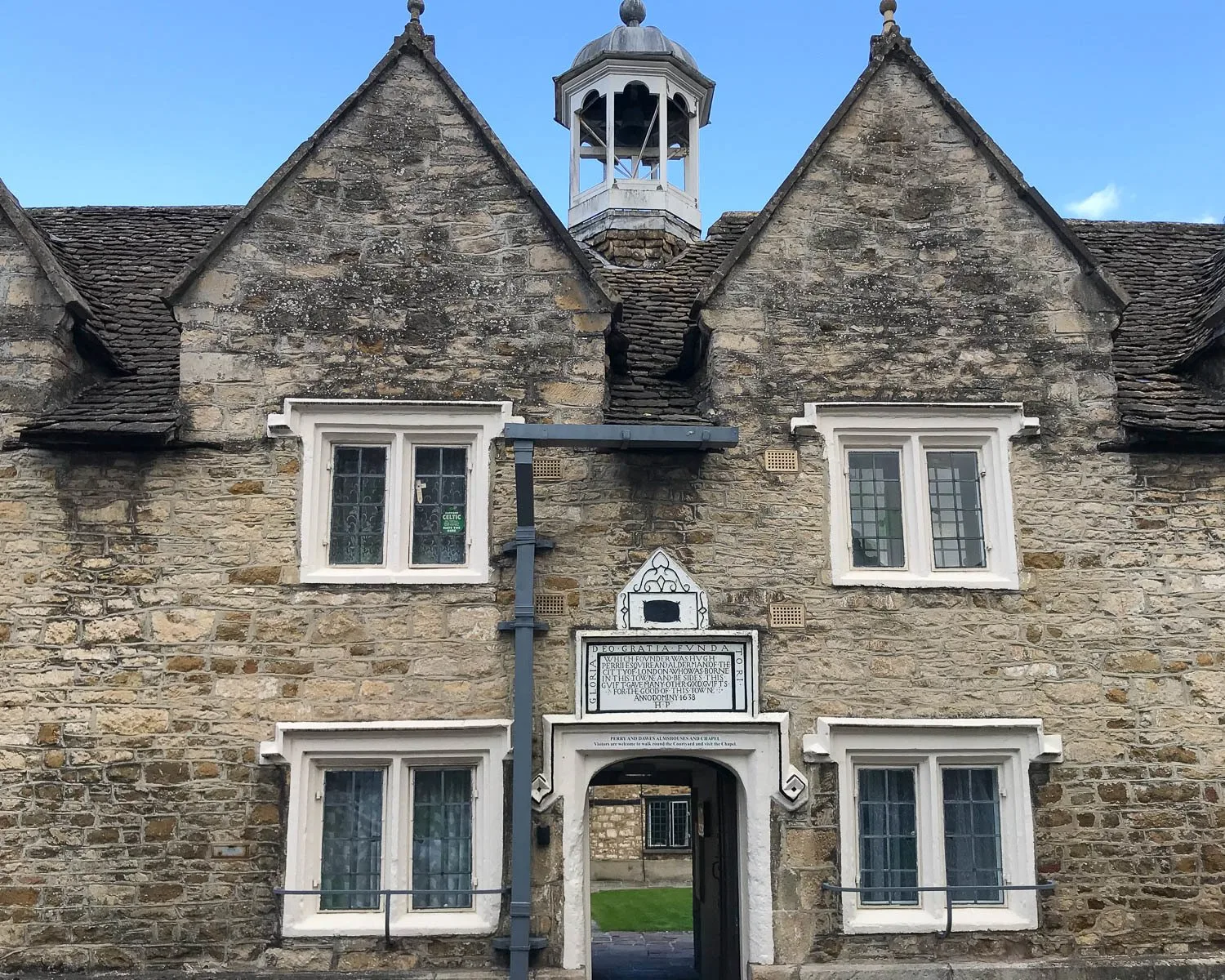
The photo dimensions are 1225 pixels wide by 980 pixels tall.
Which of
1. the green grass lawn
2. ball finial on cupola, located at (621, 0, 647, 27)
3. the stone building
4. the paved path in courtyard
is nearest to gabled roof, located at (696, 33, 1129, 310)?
the stone building

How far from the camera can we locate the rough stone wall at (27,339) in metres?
9.19

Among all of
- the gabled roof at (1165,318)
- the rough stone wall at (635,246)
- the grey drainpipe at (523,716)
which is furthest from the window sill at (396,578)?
the rough stone wall at (635,246)

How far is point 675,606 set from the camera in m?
8.87

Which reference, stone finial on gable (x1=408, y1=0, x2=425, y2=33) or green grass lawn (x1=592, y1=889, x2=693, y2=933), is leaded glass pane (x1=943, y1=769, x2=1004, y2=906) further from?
green grass lawn (x1=592, y1=889, x2=693, y2=933)

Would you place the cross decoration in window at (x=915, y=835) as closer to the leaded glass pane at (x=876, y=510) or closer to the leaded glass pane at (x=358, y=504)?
the leaded glass pane at (x=876, y=510)

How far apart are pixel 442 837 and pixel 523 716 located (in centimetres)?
121

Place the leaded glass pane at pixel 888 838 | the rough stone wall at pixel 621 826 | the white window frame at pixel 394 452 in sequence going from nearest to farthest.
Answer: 1. the leaded glass pane at pixel 888 838
2. the white window frame at pixel 394 452
3. the rough stone wall at pixel 621 826

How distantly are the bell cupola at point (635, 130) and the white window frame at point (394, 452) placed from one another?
5909mm

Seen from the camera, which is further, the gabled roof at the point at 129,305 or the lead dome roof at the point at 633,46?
the lead dome roof at the point at 633,46

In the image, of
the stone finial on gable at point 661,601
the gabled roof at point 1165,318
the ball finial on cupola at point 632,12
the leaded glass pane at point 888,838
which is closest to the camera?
the leaded glass pane at point 888,838

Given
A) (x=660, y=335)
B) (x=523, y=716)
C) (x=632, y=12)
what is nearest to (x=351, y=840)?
(x=523, y=716)

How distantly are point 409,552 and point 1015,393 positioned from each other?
518 centimetres

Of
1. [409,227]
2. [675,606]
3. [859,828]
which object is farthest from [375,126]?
[859,828]

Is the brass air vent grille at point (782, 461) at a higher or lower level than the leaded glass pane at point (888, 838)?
higher
